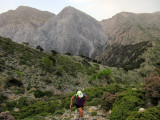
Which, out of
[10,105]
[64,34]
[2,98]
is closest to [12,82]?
[2,98]

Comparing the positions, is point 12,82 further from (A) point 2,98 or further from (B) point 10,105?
(B) point 10,105

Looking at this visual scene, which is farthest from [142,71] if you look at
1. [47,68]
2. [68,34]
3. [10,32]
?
[10,32]

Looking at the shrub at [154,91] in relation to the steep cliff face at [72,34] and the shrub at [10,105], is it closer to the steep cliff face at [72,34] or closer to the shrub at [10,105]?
the shrub at [10,105]

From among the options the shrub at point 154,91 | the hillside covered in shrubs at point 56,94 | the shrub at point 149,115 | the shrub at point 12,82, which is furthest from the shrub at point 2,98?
the shrub at point 154,91

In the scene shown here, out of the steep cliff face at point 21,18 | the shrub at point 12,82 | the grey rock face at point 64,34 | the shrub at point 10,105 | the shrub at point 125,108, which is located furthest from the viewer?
the steep cliff face at point 21,18

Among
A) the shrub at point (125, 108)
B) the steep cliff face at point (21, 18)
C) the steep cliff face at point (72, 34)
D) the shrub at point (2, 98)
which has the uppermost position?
the steep cliff face at point (21, 18)

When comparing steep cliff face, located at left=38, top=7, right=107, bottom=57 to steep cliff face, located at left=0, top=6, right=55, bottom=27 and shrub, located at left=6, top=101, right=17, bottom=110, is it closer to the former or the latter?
steep cliff face, located at left=0, top=6, right=55, bottom=27

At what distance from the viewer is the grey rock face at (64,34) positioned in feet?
401

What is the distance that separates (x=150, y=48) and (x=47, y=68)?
97730 mm

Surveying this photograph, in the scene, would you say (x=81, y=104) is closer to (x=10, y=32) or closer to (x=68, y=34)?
(x=68, y=34)

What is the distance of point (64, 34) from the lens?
12862 centimetres

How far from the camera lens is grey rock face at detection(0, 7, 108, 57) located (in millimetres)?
122375

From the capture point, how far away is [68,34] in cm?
12781

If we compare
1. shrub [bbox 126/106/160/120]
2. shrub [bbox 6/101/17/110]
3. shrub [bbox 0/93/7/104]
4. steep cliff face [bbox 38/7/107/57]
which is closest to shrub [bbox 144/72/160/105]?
shrub [bbox 126/106/160/120]
